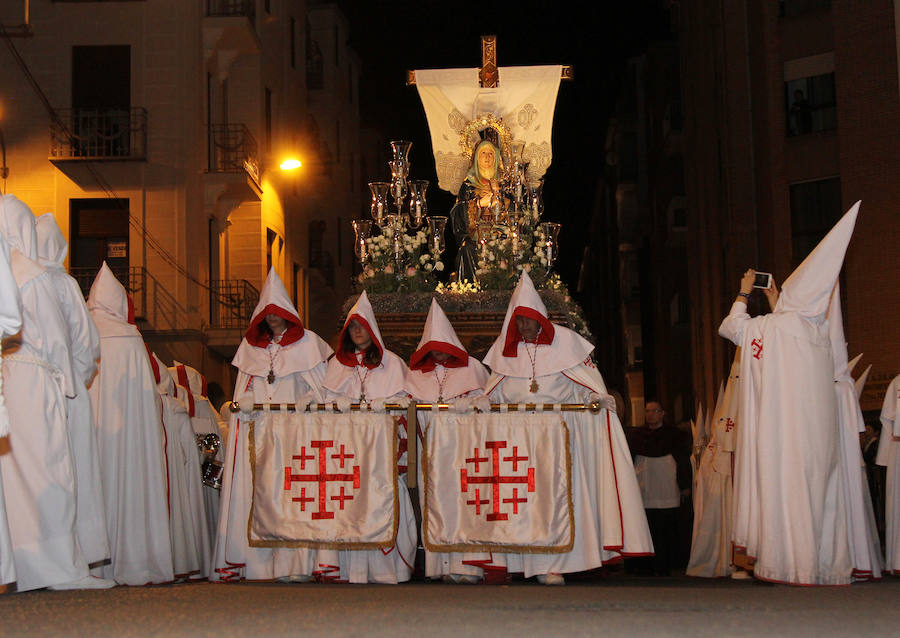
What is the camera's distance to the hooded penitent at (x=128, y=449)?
10180 mm

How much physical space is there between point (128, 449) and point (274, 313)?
185cm

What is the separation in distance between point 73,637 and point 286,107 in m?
28.0

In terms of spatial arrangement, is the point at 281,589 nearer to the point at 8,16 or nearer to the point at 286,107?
the point at 8,16

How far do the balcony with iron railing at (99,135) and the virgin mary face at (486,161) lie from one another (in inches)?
430

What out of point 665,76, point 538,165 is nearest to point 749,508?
point 538,165

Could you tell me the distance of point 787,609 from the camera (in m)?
6.02

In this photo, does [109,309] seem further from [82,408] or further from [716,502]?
[716,502]

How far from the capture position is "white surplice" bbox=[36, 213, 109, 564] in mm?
8570

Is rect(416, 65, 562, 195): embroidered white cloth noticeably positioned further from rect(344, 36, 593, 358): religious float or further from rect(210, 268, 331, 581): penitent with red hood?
rect(210, 268, 331, 581): penitent with red hood

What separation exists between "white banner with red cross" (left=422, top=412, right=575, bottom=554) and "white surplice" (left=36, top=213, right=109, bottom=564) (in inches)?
104

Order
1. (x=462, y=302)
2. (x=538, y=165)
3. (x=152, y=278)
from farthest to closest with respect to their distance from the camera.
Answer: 1. (x=152, y=278)
2. (x=538, y=165)
3. (x=462, y=302)

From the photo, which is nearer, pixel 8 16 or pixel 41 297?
pixel 41 297

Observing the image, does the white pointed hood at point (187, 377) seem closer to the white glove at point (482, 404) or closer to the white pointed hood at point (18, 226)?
the white glove at point (482, 404)

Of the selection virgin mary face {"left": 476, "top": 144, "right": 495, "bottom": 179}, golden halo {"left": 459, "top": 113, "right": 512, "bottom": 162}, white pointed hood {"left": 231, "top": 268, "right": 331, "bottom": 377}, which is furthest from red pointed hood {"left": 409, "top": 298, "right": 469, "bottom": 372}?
golden halo {"left": 459, "top": 113, "right": 512, "bottom": 162}
